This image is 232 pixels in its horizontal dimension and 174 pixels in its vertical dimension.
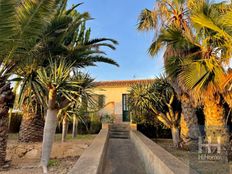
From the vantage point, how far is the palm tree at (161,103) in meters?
14.4

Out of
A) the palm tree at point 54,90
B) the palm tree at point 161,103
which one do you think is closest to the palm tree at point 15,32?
the palm tree at point 54,90

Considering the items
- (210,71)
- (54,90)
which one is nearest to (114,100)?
(54,90)

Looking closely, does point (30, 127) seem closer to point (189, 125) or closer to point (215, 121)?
point (189, 125)

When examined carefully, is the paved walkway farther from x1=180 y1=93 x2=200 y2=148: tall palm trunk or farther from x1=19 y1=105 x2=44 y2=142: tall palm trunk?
x1=19 y1=105 x2=44 y2=142: tall palm trunk

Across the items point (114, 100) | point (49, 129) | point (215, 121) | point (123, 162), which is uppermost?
point (114, 100)

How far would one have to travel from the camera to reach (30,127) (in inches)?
525

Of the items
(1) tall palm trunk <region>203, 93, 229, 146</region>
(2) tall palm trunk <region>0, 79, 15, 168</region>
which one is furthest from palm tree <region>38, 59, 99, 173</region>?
(1) tall palm trunk <region>203, 93, 229, 146</region>

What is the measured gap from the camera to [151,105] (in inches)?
600

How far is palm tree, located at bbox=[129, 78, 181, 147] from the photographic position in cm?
1444

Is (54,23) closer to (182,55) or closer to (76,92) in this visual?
(76,92)

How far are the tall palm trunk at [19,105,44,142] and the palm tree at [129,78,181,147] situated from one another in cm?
619

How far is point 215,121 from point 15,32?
698cm

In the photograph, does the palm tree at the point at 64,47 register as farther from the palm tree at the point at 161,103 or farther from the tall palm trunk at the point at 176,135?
the tall palm trunk at the point at 176,135

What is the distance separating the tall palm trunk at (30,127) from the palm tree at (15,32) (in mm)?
4409
